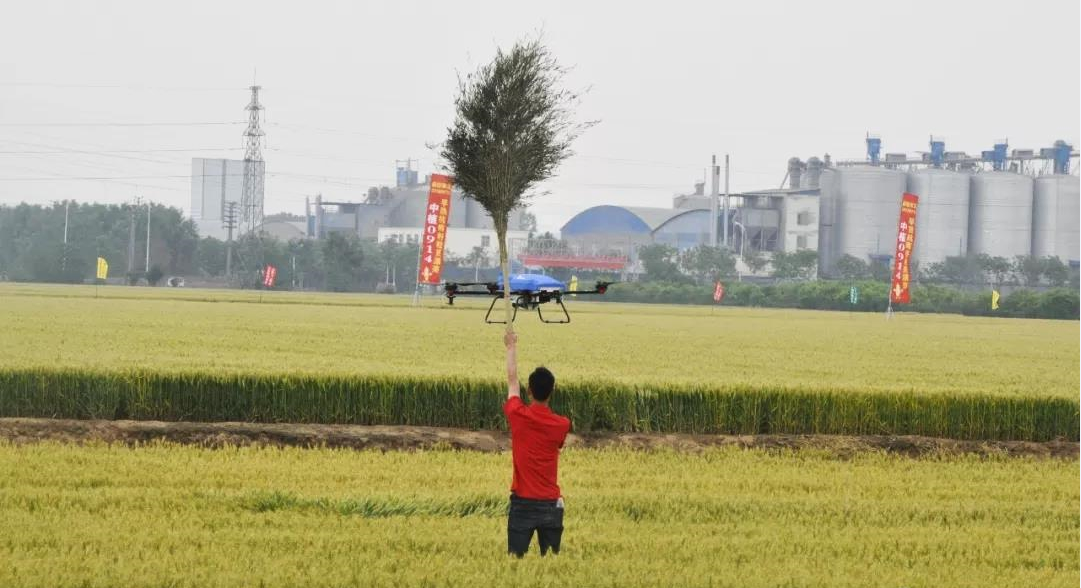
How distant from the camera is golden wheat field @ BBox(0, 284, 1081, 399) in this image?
2347cm

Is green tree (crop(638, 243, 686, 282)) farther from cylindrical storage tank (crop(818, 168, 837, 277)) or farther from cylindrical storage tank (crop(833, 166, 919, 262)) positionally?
cylindrical storage tank (crop(833, 166, 919, 262))

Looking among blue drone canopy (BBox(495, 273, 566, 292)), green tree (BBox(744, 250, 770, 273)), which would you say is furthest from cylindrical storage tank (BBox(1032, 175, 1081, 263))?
blue drone canopy (BBox(495, 273, 566, 292))

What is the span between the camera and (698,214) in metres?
137

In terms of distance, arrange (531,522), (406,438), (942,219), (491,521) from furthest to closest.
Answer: (942,219), (406,438), (491,521), (531,522)

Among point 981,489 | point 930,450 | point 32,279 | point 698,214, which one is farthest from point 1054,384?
point 698,214

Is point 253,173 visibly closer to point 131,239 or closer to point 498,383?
point 131,239

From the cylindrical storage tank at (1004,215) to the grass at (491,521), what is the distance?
110 metres

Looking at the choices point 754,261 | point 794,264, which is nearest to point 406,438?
point 794,264

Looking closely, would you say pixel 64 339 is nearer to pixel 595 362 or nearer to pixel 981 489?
pixel 595 362

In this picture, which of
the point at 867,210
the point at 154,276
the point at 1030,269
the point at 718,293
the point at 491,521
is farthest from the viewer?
the point at 867,210

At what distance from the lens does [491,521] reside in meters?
12.2

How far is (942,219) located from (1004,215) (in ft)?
17.3

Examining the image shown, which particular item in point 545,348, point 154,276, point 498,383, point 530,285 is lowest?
point 545,348

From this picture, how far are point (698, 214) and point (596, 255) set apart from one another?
14.3 metres
